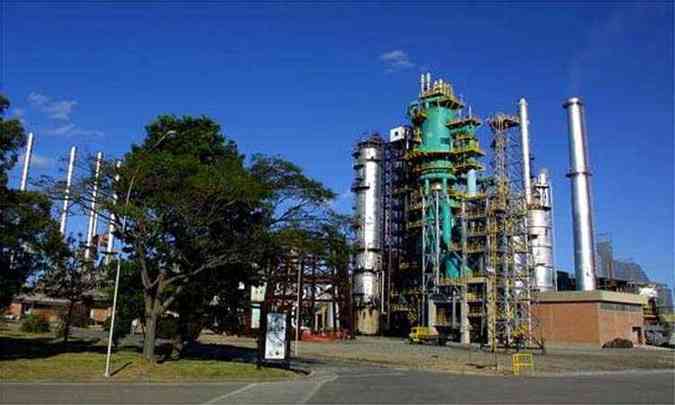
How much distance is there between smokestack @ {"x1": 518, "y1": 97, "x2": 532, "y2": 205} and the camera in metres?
77.4

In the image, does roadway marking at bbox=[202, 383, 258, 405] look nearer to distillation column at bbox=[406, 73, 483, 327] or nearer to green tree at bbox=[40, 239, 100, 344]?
green tree at bbox=[40, 239, 100, 344]

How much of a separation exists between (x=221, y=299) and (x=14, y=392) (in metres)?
17.8

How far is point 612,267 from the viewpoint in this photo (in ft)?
303

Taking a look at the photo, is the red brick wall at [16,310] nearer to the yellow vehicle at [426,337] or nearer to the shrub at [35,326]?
the shrub at [35,326]

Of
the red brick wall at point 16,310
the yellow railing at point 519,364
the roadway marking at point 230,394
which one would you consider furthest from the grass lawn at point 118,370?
the red brick wall at point 16,310

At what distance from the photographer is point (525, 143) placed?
80.6 meters

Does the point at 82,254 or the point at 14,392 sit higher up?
the point at 82,254

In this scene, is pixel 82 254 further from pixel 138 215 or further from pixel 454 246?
pixel 454 246

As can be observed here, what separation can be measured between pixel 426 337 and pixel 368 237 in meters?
20.1

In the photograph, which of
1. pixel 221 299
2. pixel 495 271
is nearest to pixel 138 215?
pixel 221 299

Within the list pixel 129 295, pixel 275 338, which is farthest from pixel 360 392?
pixel 129 295

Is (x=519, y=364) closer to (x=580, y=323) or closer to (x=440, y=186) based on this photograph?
(x=580, y=323)

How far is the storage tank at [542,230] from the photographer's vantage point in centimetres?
8406

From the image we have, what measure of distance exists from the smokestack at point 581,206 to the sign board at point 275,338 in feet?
183
